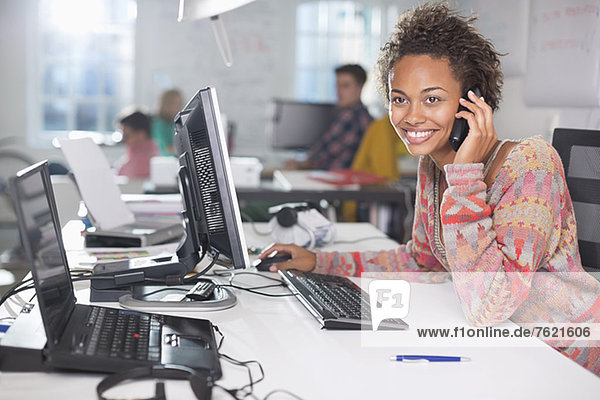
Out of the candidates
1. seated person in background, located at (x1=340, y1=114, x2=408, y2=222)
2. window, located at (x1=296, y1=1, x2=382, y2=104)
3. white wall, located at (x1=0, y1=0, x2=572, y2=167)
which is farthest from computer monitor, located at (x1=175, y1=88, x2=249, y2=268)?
window, located at (x1=296, y1=1, x2=382, y2=104)

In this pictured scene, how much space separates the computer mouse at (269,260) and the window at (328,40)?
5384 millimetres

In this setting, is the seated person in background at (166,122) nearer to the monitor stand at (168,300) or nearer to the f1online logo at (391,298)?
the monitor stand at (168,300)

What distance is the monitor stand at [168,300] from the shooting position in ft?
4.50

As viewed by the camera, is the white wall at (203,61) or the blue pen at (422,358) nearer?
→ the blue pen at (422,358)

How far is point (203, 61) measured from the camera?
6801 millimetres

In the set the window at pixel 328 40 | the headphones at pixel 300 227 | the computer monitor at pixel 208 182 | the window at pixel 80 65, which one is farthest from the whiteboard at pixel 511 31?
the window at pixel 80 65

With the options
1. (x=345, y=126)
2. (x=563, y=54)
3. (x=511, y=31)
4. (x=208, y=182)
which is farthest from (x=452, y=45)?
(x=345, y=126)

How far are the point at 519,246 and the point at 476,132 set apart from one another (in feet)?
0.79

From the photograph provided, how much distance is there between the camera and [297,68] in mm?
7000

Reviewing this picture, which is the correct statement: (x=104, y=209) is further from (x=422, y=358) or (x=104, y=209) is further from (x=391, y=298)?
(x=422, y=358)

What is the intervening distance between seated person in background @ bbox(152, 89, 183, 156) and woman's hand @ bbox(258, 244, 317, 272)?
415 centimetres

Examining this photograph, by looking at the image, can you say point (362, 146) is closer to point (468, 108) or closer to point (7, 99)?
point (468, 108)

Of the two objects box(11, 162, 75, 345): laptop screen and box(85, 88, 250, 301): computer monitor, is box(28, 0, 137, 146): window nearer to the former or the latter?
box(85, 88, 250, 301): computer monitor

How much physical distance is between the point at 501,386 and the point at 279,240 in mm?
1121
